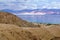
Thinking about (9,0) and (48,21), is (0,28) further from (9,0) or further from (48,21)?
(48,21)

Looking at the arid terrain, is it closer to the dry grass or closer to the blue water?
the dry grass

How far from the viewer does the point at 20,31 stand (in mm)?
2949

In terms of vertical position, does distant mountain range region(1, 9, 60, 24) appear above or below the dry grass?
below

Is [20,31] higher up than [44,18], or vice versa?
[20,31]

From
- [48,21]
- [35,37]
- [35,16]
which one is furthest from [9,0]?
[35,37]

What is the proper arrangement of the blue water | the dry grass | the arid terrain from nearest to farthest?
1. the dry grass
2. the arid terrain
3. the blue water

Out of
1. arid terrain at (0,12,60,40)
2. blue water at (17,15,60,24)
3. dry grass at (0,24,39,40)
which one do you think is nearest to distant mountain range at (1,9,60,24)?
blue water at (17,15,60,24)

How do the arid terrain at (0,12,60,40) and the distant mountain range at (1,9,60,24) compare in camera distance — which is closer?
the arid terrain at (0,12,60,40)

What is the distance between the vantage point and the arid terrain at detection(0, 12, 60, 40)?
2736mm

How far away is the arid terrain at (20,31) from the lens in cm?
274

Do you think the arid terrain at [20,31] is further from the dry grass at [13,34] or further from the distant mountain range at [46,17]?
the distant mountain range at [46,17]

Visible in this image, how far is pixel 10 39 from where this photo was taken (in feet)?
8.67

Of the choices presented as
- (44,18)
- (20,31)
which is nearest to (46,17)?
(44,18)

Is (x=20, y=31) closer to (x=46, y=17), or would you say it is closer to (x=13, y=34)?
(x=13, y=34)
